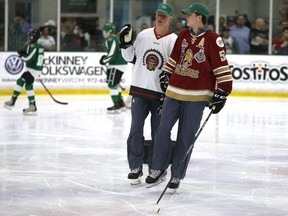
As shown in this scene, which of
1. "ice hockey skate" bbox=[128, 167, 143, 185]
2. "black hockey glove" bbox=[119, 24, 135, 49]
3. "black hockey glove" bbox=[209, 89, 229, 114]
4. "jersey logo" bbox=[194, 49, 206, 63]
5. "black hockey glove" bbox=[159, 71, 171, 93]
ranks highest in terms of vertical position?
"black hockey glove" bbox=[119, 24, 135, 49]

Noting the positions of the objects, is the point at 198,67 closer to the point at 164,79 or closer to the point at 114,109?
the point at 164,79

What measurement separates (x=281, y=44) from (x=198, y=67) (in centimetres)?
951

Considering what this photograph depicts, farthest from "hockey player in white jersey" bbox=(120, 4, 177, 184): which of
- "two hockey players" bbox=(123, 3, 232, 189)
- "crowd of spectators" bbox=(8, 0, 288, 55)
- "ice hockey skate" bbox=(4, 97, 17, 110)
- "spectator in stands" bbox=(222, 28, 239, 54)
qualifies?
"spectator in stands" bbox=(222, 28, 239, 54)

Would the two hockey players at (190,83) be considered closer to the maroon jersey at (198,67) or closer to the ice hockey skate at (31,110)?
the maroon jersey at (198,67)

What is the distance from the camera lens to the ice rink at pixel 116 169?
4844 mm

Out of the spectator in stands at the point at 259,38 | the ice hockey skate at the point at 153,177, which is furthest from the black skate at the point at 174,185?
the spectator in stands at the point at 259,38

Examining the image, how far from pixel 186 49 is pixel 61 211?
1328 millimetres

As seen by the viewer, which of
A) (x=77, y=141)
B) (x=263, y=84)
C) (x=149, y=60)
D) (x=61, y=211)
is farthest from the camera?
(x=263, y=84)

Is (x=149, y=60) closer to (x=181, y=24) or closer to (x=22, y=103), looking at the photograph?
(x=22, y=103)

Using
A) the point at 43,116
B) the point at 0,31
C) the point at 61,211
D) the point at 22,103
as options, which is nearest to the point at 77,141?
the point at 43,116

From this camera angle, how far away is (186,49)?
5.17 meters

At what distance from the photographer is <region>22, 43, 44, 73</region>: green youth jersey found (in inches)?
411

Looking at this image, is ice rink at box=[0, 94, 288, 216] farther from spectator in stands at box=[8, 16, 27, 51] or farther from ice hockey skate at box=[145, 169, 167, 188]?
spectator in stands at box=[8, 16, 27, 51]

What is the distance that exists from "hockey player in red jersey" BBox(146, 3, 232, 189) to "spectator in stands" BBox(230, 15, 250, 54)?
9287 millimetres
